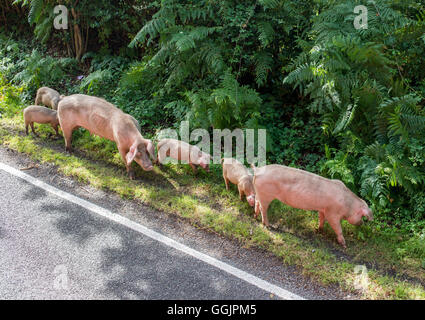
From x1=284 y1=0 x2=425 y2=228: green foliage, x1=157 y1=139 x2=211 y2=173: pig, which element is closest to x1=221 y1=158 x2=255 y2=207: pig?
x1=157 y1=139 x2=211 y2=173: pig

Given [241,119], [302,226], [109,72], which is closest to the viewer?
[302,226]

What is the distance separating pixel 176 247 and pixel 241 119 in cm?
313

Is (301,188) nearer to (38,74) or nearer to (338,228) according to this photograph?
(338,228)

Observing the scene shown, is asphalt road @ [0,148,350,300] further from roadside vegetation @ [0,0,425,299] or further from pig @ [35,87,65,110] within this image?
pig @ [35,87,65,110]

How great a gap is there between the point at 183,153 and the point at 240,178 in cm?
124

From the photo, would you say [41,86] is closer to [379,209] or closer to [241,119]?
[241,119]

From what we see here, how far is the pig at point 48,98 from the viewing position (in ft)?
27.6

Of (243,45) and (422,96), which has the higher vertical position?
(243,45)

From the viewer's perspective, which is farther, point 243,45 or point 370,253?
point 243,45

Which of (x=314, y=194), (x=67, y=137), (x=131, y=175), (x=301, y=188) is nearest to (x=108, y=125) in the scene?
(x=131, y=175)

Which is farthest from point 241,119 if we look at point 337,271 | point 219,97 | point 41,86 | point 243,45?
point 41,86
